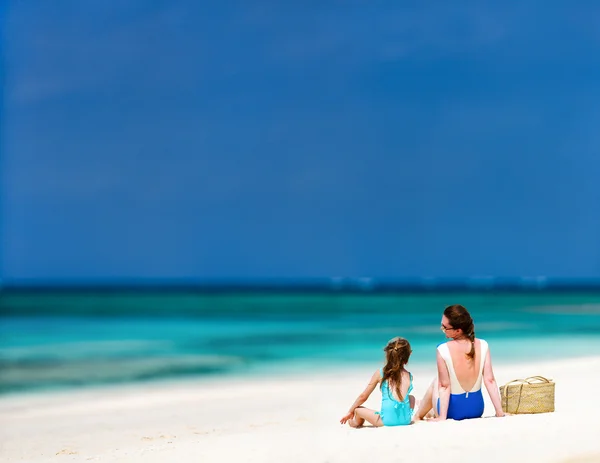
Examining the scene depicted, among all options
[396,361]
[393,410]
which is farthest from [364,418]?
[396,361]

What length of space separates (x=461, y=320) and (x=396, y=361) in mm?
587

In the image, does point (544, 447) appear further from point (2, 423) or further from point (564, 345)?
point (564, 345)

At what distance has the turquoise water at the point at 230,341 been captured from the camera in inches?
522

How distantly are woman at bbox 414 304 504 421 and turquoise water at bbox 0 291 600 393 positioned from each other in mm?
6893

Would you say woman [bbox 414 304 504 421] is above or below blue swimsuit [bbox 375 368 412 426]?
above

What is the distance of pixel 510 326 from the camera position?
72.5 ft

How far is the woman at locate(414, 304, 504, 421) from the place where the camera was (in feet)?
18.9

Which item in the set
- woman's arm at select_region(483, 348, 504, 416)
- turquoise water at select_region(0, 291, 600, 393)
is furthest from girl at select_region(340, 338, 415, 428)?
turquoise water at select_region(0, 291, 600, 393)

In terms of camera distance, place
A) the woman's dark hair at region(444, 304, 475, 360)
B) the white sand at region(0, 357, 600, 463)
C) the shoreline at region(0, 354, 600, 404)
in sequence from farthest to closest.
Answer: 1. the shoreline at region(0, 354, 600, 404)
2. the woman's dark hair at region(444, 304, 475, 360)
3. the white sand at region(0, 357, 600, 463)

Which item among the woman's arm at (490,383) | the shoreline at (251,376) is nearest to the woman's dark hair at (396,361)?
the woman's arm at (490,383)

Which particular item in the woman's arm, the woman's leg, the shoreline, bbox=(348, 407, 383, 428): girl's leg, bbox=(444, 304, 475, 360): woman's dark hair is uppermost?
bbox=(444, 304, 475, 360): woman's dark hair

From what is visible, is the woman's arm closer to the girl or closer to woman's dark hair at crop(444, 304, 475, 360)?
woman's dark hair at crop(444, 304, 475, 360)

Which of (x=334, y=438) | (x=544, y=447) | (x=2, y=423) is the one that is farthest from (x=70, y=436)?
(x=544, y=447)

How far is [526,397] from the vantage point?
6.25 metres
